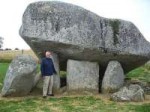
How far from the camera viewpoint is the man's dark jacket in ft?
78.9

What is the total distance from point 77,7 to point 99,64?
3.50 metres

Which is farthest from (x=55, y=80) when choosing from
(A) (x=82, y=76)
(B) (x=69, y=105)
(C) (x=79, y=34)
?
(B) (x=69, y=105)

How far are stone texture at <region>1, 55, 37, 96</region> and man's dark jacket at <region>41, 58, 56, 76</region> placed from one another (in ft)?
1.53

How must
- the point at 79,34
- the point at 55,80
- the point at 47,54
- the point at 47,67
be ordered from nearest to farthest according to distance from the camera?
the point at 47,54 < the point at 47,67 < the point at 79,34 < the point at 55,80

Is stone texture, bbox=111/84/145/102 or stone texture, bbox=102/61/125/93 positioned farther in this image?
stone texture, bbox=102/61/125/93

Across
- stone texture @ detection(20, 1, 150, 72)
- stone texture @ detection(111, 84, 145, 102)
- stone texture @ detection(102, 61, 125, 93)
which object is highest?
stone texture @ detection(20, 1, 150, 72)

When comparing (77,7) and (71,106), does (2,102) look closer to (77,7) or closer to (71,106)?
(71,106)

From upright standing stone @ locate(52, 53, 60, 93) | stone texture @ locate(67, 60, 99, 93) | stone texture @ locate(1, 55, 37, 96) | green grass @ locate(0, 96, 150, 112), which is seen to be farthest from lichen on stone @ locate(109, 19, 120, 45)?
stone texture @ locate(1, 55, 37, 96)

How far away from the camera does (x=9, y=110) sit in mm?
20766

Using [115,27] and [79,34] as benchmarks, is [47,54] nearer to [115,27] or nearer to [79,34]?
[79,34]

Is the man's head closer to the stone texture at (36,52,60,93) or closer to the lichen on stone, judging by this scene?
the stone texture at (36,52,60,93)

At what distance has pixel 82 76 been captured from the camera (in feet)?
82.1

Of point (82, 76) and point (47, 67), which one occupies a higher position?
point (47, 67)

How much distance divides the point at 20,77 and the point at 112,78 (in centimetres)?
483
